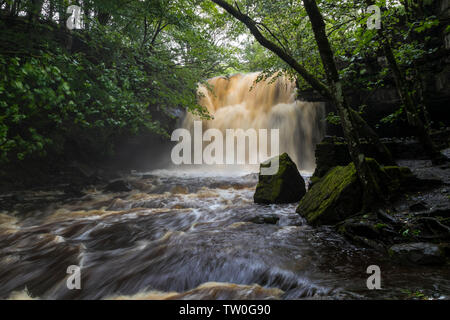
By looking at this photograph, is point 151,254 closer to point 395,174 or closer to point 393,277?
point 393,277

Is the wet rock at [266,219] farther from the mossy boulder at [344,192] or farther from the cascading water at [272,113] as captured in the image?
the cascading water at [272,113]

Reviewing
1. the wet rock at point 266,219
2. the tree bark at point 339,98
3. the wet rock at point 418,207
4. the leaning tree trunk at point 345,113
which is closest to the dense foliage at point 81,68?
the tree bark at point 339,98

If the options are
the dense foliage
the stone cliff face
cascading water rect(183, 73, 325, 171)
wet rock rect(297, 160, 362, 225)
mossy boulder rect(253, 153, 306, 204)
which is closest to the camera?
wet rock rect(297, 160, 362, 225)

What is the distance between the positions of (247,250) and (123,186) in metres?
7.45

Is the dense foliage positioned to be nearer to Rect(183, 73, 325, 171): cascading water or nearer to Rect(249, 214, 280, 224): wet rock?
Rect(183, 73, 325, 171): cascading water

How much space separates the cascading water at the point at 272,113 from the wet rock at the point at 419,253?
1021 centimetres

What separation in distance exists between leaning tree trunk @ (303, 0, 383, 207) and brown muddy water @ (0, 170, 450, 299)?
38.1 inches

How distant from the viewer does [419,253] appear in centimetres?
271

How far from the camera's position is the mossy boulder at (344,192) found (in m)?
4.04

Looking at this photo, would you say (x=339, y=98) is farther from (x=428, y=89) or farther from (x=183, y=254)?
(x=428, y=89)

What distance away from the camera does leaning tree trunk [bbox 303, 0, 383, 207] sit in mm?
3598

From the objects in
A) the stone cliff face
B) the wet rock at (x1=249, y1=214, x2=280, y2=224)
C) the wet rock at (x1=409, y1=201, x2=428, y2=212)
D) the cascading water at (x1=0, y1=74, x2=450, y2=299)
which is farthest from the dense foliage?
the wet rock at (x1=409, y1=201, x2=428, y2=212)

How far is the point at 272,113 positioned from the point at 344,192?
11.4 meters

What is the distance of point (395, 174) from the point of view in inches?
176
